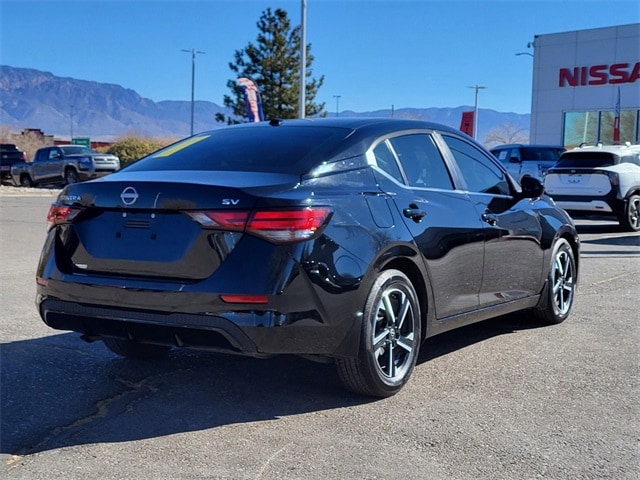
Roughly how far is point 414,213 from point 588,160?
12.0 m

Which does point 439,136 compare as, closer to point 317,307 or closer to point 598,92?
point 317,307

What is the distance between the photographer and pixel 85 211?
4.34 metres

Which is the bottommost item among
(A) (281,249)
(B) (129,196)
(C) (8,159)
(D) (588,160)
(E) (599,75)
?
(A) (281,249)

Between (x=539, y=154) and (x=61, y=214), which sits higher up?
(x=539, y=154)

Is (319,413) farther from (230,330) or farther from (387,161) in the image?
(387,161)

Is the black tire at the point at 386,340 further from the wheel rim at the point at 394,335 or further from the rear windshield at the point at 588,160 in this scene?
the rear windshield at the point at 588,160

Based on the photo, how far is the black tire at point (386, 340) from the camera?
426cm

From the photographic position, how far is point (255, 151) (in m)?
4.71

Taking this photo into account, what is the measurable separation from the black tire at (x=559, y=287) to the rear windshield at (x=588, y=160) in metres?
9.28

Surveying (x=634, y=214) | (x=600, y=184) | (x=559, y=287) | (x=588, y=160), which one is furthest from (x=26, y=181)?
(x=559, y=287)

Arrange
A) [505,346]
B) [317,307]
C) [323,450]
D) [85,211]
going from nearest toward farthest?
[323,450] → [317,307] → [85,211] → [505,346]

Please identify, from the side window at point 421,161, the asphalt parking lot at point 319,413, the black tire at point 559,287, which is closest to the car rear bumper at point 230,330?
the asphalt parking lot at point 319,413

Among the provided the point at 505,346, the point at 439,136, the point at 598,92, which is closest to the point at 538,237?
the point at 505,346

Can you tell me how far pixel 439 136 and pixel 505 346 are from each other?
1.65 m
